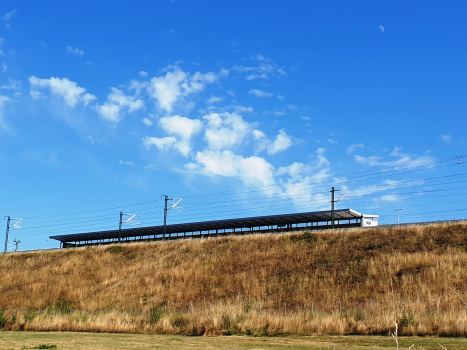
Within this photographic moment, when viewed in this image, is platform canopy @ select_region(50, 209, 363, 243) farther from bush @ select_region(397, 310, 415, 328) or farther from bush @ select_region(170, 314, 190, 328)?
bush @ select_region(397, 310, 415, 328)

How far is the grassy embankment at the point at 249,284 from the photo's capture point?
21439mm

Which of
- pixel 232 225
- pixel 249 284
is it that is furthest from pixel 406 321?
pixel 232 225

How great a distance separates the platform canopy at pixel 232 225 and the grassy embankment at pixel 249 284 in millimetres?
11193

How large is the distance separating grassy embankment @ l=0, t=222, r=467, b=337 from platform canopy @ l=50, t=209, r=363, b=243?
441 inches

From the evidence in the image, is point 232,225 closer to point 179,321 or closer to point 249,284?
point 249,284

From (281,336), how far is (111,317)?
10092 millimetres

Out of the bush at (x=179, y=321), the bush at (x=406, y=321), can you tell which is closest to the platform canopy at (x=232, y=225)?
the bush at (x=179, y=321)

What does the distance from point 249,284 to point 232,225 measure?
2867 centimetres

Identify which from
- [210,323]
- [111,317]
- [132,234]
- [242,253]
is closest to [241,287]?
[242,253]

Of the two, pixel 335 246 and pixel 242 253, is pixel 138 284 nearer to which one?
pixel 242 253

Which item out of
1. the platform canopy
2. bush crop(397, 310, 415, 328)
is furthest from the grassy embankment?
the platform canopy

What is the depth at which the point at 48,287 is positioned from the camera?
49938mm

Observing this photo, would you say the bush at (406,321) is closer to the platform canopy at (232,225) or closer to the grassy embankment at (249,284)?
the grassy embankment at (249,284)

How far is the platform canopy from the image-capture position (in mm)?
60125
